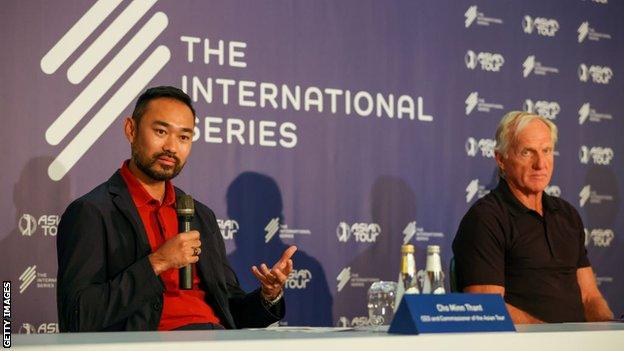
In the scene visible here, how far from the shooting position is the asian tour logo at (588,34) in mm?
5246

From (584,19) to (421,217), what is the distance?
1.53m

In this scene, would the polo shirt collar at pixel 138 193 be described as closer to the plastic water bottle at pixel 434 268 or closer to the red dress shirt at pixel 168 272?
the red dress shirt at pixel 168 272

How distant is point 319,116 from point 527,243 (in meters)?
1.26

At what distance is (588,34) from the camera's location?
5.28 meters

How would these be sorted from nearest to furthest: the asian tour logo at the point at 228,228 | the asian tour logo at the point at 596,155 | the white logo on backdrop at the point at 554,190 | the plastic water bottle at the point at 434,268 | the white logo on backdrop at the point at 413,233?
the plastic water bottle at the point at 434,268
the asian tour logo at the point at 228,228
the white logo on backdrop at the point at 413,233
the white logo on backdrop at the point at 554,190
the asian tour logo at the point at 596,155

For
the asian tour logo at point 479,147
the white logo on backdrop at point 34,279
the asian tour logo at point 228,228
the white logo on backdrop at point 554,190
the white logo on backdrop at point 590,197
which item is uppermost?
the asian tour logo at point 479,147

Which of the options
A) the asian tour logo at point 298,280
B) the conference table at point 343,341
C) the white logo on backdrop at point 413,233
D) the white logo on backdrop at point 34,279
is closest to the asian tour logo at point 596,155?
the white logo on backdrop at point 413,233

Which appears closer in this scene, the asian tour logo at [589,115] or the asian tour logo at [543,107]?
the asian tour logo at [543,107]

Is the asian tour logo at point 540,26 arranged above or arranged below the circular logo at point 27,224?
above

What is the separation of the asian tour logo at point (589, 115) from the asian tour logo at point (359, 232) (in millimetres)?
1398

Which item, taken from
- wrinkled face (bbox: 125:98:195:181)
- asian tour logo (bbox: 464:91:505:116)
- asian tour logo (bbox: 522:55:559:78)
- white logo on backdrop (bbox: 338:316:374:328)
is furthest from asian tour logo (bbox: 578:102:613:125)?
wrinkled face (bbox: 125:98:195:181)

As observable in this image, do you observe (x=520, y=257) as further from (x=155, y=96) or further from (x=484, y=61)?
Result: (x=484, y=61)

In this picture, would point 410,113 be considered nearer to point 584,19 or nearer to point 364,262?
point 364,262

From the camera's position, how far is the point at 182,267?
2.80m
